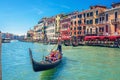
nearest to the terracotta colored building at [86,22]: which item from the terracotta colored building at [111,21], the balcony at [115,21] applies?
the terracotta colored building at [111,21]

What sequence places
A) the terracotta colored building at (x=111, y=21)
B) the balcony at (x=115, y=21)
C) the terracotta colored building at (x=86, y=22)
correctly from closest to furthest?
the balcony at (x=115, y=21), the terracotta colored building at (x=111, y=21), the terracotta colored building at (x=86, y=22)

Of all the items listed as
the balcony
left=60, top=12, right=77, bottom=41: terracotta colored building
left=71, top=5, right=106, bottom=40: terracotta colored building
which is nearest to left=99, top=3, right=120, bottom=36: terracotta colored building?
the balcony

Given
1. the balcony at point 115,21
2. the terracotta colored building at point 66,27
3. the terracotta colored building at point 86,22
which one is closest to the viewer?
the balcony at point 115,21

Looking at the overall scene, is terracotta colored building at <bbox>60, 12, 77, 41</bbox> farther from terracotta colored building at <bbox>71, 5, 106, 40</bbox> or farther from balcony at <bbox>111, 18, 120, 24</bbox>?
balcony at <bbox>111, 18, 120, 24</bbox>

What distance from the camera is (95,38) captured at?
131 feet

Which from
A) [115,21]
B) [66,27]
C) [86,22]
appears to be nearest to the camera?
[115,21]

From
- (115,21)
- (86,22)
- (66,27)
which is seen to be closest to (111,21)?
(115,21)

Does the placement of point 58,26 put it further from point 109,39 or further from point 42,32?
point 109,39

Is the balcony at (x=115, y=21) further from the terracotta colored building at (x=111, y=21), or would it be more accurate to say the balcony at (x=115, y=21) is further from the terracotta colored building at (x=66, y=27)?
the terracotta colored building at (x=66, y=27)

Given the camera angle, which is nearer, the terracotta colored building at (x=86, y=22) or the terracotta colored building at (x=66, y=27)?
the terracotta colored building at (x=86, y=22)

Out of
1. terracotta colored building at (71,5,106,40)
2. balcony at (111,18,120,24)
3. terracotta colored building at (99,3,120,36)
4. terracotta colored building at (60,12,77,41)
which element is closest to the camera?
balcony at (111,18,120,24)

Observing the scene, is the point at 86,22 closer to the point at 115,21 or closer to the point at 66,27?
the point at 115,21

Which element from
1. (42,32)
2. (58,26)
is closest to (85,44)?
(58,26)

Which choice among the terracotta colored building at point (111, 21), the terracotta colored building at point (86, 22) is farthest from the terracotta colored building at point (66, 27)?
the terracotta colored building at point (111, 21)
